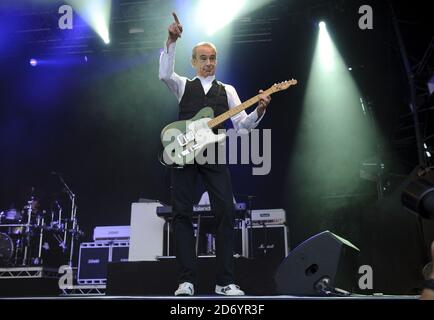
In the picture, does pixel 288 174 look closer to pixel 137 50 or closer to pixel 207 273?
pixel 137 50

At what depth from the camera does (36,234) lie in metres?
6.77

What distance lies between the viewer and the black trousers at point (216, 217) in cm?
302

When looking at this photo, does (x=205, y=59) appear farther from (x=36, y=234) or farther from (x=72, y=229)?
(x=72, y=229)

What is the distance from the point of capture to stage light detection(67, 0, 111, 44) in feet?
21.7

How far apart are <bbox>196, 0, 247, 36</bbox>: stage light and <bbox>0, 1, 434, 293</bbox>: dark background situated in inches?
16.7

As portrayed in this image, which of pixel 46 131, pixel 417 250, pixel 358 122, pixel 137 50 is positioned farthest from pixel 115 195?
pixel 417 250

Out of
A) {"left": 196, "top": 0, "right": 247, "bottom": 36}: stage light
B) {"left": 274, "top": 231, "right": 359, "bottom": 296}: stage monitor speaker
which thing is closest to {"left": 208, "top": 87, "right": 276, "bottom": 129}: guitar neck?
{"left": 274, "top": 231, "right": 359, "bottom": 296}: stage monitor speaker

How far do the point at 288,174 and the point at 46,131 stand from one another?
4.08 meters

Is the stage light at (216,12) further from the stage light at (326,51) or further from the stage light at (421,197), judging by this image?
the stage light at (421,197)

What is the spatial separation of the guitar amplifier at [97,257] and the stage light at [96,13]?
119 inches

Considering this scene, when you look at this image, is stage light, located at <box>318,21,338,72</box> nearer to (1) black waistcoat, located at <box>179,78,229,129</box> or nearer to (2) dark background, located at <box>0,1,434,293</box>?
(2) dark background, located at <box>0,1,434,293</box>

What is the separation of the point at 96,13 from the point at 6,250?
3.47 m

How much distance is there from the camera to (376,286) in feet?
17.1

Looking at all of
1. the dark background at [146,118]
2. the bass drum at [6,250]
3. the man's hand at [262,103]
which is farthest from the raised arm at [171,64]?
the bass drum at [6,250]
